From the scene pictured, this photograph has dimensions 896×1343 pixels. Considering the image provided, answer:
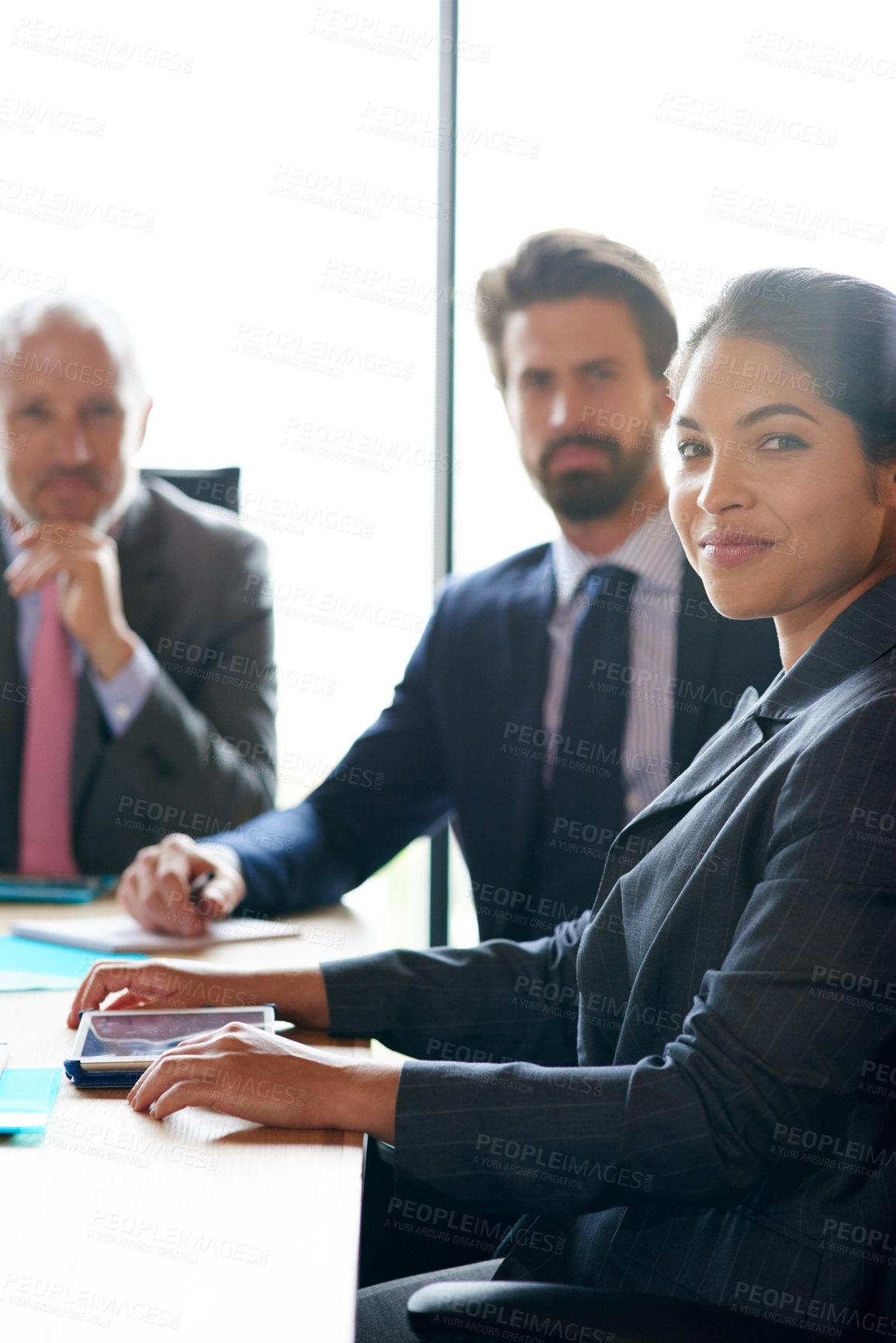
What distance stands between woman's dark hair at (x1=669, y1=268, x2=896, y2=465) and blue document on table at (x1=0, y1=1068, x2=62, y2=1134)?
96 centimetres

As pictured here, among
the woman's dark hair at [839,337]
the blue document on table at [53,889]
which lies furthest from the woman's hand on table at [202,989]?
the woman's dark hair at [839,337]

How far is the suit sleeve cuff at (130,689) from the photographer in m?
2.30

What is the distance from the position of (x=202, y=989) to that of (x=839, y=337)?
96 cm

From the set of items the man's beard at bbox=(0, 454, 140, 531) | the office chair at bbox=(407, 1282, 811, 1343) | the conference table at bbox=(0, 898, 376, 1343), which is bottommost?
the office chair at bbox=(407, 1282, 811, 1343)

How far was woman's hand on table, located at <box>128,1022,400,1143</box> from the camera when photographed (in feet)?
3.26

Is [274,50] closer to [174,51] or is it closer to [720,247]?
[174,51]

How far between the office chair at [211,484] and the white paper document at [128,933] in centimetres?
112

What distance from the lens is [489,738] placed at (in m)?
2.12

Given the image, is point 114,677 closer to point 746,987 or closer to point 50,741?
point 50,741

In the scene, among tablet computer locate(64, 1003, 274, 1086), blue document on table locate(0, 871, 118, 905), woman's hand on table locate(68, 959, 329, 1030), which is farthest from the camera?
blue document on table locate(0, 871, 118, 905)

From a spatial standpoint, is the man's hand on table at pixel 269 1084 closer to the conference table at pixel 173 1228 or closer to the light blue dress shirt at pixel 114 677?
the conference table at pixel 173 1228

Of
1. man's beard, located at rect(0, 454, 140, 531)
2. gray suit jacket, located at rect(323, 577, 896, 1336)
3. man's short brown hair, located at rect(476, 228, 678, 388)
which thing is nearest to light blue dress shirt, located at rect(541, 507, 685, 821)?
man's short brown hair, located at rect(476, 228, 678, 388)

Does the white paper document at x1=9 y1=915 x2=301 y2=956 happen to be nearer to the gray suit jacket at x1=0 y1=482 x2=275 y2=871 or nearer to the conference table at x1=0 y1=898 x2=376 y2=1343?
the conference table at x1=0 y1=898 x2=376 y2=1343

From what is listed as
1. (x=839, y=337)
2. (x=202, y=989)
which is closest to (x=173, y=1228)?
(x=202, y=989)
